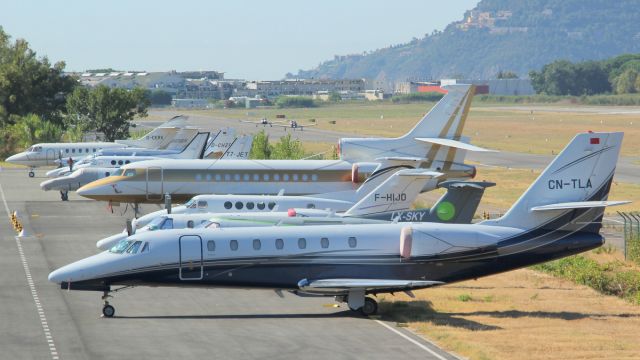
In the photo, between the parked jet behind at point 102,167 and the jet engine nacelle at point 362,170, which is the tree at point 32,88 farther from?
the jet engine nacelle at point 362,170

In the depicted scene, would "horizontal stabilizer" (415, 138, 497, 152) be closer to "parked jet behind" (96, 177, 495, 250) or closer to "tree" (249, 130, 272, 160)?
"parked jet behind" (96, 177, 495, 250)

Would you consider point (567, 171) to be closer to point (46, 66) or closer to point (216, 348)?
point (216, 348)

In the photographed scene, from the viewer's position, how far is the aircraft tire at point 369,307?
3588 centimetres

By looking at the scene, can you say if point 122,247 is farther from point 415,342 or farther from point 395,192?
point 395,192

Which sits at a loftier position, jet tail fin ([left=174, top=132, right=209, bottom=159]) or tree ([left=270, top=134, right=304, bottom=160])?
jet tail fin ([left=174, top=132, right=209, bottom=159])

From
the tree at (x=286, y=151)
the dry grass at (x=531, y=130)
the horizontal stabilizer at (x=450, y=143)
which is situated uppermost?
the horizontal stabilizer at (x=450, y=143)

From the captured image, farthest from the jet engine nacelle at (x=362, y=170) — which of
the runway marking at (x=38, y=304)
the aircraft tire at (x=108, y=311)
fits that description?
the aircraft tire at (x=108, y=311)

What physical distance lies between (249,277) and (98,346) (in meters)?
6.10

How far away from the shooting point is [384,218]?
42500mm

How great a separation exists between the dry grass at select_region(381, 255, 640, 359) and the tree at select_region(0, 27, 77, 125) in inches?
4052

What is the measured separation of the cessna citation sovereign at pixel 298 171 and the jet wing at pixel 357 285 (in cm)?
2476

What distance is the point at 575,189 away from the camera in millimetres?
37125

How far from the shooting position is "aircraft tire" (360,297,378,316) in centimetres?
3588

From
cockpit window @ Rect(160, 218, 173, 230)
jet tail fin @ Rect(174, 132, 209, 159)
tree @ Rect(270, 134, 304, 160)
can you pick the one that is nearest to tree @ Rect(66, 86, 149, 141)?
tree @ Rect(270, 134, 304, 160)
